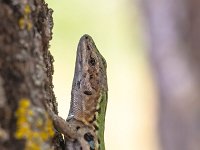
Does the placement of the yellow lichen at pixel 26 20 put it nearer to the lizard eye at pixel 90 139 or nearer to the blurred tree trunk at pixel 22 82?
the blurred tree trunk at pixel 22 82

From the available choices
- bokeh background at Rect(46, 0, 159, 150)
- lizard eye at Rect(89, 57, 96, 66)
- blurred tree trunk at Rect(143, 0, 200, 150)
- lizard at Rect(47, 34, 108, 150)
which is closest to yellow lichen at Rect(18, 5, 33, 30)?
lizard at Rect(47, 34, 108, 150)

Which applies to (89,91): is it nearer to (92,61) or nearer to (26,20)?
(92,61)

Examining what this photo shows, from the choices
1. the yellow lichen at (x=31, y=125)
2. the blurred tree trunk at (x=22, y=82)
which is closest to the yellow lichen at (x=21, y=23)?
the blurred tree trunk at (x=22, y=82)

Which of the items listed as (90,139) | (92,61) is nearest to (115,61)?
(92,61)

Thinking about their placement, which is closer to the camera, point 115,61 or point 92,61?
point 92,61

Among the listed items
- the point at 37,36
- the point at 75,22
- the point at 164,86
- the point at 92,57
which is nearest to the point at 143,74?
the point at 75,22
